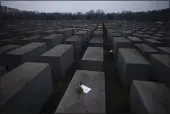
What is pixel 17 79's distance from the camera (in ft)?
13.7

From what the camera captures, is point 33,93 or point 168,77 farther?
point 168,77

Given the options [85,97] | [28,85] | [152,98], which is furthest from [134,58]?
[28,85]

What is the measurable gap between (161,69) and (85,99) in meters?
4.47

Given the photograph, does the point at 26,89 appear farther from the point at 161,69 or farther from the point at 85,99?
the point at 161,69

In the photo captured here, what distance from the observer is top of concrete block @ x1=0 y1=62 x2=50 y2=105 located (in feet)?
11.2

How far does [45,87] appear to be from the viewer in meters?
5.08

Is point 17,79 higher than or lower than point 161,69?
higher

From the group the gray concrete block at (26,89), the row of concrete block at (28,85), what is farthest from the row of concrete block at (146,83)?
the gray concrete block at (26,89)

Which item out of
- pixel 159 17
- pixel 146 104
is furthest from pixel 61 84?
pixel 159 17

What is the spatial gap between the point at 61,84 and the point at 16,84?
9.38 ft

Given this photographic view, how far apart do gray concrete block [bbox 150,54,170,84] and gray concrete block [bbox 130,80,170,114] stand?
181 cm

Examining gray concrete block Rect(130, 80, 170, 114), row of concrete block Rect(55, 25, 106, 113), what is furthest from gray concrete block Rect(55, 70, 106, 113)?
gray concrete block Rect(130, 80, 170, 114)

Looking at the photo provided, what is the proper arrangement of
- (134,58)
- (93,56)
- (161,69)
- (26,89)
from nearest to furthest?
(26,89) → (161,69) → (134,58) → (93,56)

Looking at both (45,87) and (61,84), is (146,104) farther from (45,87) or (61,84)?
(61,84)
